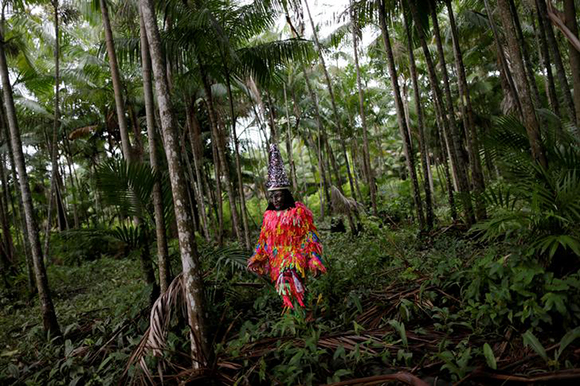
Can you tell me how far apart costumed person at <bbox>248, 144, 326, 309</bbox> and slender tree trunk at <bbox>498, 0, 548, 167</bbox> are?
2071 millimetres

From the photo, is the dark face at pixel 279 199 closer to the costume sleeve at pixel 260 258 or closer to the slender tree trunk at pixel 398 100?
the costume sleeve at pixel 260 258

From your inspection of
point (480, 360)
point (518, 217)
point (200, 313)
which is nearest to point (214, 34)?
point (200, 313)

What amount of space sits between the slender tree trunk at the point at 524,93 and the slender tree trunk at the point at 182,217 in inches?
119

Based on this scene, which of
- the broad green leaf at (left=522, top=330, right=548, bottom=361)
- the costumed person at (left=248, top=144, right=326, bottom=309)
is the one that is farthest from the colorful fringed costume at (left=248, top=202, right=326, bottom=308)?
the broad green leaf at (left=522, top=330, right=548, bottom=361)

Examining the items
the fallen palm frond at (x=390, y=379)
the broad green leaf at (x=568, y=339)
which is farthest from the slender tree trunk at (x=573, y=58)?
the fallen palm frond at (x=390, y=379)

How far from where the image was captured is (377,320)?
11.4ft

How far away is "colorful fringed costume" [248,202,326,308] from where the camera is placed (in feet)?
11.5

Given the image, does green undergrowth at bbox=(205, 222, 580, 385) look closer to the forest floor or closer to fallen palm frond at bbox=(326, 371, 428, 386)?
the forest floor

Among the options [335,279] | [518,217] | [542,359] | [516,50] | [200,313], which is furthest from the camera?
[335,279]

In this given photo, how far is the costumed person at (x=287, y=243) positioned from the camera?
3496 millimetres

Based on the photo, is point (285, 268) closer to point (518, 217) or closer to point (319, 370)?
point (319, 370)

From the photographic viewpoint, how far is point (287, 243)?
3555 millimetres

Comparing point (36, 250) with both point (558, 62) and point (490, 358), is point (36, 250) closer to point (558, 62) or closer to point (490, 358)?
point (490, 358)

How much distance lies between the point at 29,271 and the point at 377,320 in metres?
6.83
